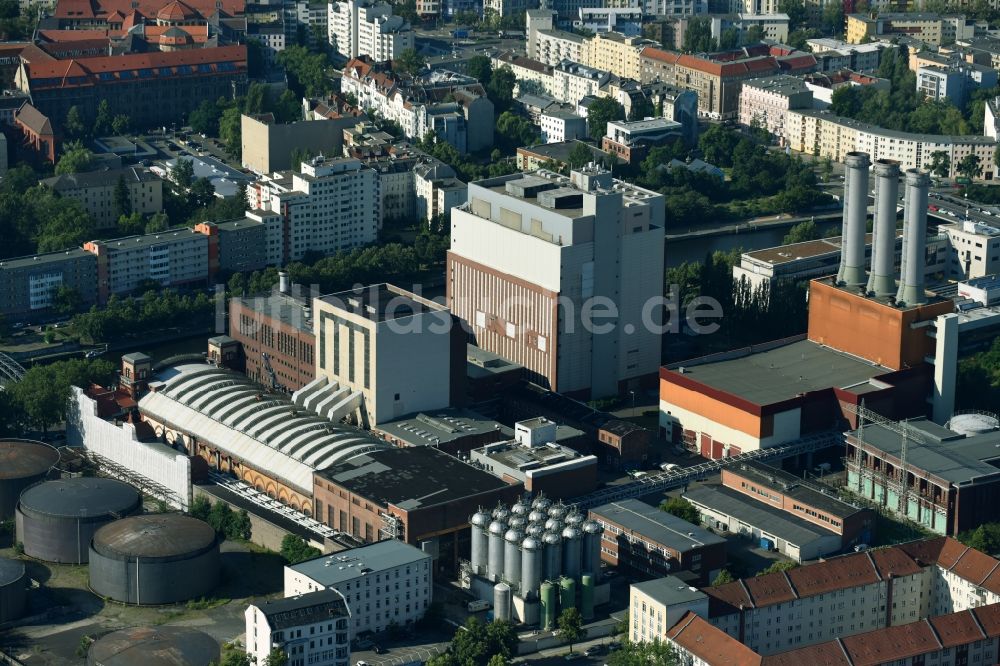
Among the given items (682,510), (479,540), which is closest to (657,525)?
(682,510)

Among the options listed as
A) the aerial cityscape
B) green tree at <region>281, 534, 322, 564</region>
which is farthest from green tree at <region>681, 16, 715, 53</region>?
green tree at <region>281, 534, 322, 564</region>

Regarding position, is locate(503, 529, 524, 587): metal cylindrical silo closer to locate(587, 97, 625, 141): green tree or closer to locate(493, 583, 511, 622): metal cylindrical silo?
locate(493, 583, 511, 622): metal cylindrical silo

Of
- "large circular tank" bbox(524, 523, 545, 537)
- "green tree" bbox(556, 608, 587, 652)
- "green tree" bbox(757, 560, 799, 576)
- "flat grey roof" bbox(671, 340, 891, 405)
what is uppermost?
"flat grey roof" bbox(671, 340, 891, 405)

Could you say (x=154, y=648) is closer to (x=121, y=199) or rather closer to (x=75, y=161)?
(x=121, y=199)

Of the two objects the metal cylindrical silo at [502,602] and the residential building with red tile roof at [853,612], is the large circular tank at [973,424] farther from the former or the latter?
the metal cylindrical silo at [502,602]

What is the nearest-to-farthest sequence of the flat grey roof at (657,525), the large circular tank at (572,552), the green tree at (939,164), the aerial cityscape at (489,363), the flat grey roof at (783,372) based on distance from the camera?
the aerial cityscape at (489,363) < the large circular tank at (572,552) < the flat grey roof at (657,525) < the flat grey roof at (783,372) < the green tree at (939,164)

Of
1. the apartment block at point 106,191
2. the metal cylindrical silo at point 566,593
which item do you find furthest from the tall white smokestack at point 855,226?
the apartment block at point 106,191

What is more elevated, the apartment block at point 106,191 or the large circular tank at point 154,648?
the apartment block at point 106,191
